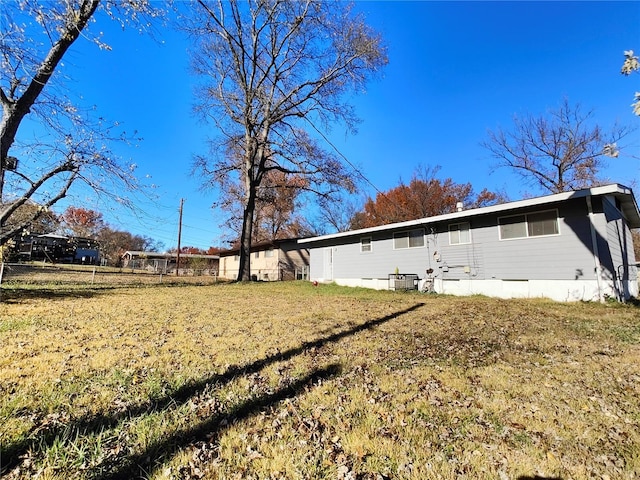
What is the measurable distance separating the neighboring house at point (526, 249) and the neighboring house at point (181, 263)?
25500 mm

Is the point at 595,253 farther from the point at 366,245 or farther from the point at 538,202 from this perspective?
the point at 366,245

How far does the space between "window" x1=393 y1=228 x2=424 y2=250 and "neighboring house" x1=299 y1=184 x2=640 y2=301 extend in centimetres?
5

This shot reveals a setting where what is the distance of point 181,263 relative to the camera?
42.8 metres

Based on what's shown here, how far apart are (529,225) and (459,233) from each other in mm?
2484

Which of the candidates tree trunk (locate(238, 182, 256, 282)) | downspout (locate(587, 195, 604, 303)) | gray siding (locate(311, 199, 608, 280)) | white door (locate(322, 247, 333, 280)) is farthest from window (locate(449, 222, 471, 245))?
tree trunk (locate(238, 182, 256, 282))

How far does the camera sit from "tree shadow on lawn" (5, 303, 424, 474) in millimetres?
2197

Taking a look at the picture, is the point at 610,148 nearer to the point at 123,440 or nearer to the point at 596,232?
the point at 123,440

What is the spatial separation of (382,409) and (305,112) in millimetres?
18780

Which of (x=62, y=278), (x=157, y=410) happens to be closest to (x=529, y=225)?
(x=157, y=410)

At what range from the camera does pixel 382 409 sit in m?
3.04

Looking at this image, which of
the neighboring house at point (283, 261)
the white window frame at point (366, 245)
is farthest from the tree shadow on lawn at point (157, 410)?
the neighboring house at point (283, 261)

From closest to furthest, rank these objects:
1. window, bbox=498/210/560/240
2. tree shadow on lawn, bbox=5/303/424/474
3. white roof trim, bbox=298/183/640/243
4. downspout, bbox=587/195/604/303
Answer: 1. tree shadow on lawn, bbox=5/303/424/474
2. white roof trim, bbox=298/183/640/243
3. downspout, bbox=587/195/604/303
4. window, bbox=498/210/560/240

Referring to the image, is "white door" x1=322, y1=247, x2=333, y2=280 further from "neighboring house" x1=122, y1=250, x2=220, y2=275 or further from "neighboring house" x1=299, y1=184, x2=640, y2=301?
"neighboring house" x1=122, y1=250, x2=220, y2=275

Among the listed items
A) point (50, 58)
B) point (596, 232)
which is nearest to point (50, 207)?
point (50, 58)
